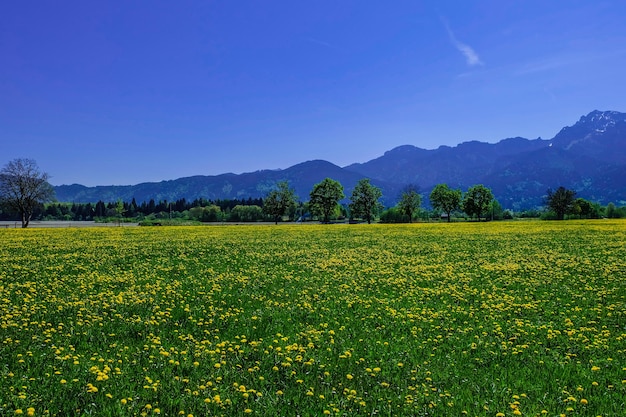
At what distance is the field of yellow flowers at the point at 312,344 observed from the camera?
6.57 metres

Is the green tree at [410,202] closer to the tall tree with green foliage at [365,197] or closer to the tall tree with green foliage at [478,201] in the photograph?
A: the tall tree with green foliage at [478,201]

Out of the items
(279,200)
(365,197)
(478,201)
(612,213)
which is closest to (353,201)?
(365,197)

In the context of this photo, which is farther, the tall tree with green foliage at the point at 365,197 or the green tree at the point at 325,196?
the tall tree with green foliage at the point at 365,197

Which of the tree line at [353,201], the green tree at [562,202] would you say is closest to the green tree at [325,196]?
the tree line at [353,201]

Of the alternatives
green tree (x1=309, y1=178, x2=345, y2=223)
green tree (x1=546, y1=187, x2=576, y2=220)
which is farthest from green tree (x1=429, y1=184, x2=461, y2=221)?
green tree (x1=546, y1=187, x2=576, y2=220)

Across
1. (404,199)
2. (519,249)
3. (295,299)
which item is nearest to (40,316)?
(295,299)

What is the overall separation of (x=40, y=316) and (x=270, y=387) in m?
7.87

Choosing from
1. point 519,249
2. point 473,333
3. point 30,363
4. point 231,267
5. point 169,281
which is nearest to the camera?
point 30,363

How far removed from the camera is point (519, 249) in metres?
29.5

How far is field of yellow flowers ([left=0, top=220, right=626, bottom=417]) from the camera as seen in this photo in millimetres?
6566

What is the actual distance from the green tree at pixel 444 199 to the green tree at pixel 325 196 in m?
33.8

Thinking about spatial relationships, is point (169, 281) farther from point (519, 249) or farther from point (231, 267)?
point (519, 249)

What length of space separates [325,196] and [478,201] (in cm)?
5293

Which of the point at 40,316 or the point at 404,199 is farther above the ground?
the point at 404,199
